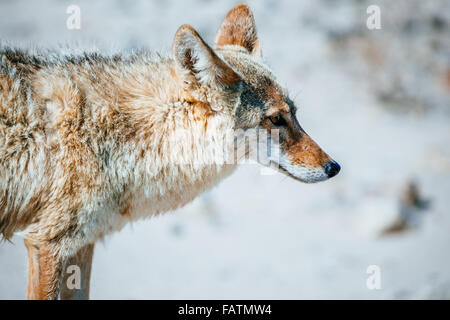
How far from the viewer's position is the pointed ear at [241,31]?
473 cm

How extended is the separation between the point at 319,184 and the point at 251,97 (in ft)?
18.6

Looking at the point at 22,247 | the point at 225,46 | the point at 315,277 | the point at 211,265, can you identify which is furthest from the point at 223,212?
the point at 225,46

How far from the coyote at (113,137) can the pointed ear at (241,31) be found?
1.21 ft

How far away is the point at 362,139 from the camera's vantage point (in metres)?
10.5

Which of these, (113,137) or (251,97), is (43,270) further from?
(251,97)

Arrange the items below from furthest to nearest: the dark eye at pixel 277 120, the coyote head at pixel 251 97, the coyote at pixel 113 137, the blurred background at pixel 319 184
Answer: the blurred background at pixel 319 184 < the dark eye at pixel 277 120 < the coyote head at pixel 251 97 < the coyote at pixel 113 137

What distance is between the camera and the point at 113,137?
12.3ft

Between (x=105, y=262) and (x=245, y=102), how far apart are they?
4.02m

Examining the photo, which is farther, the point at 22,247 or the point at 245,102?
the point at 22,247

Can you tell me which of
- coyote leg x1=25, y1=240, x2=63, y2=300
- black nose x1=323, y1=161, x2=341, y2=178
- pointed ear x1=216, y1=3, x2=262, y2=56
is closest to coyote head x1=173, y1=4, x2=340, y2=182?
black nose x1=323, y1=161, x2=341, y2=178

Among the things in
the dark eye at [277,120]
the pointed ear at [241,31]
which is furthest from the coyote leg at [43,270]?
the pointed ear at [241,31]

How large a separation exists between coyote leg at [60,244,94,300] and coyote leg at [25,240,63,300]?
460 millimetres

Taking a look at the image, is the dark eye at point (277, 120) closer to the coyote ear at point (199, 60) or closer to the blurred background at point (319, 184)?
the coyote ear at point (199, 60)
